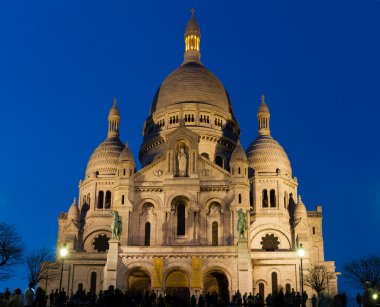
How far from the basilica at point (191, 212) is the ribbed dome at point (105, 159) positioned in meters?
0.15

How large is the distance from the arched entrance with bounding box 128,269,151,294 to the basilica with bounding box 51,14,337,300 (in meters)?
0.11

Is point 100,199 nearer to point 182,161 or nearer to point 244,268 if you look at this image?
point 182,161

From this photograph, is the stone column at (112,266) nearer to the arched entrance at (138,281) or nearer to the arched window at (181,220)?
the arched entrance at (138,281)

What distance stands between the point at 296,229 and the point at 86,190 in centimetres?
2840

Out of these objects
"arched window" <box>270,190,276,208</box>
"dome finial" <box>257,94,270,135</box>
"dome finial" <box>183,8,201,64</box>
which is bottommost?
"arched window" <box>270,190,276,208</box>

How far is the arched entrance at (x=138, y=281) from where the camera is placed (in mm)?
67438

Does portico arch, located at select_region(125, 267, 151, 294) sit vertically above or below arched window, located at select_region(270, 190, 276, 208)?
below

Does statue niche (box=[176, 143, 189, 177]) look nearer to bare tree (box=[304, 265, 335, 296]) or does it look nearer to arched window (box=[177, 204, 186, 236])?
arched window (box=[177, 204, 186, 236])

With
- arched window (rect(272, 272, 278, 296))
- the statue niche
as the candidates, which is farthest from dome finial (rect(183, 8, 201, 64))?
arched window (rect(272, 272, 278, 296))

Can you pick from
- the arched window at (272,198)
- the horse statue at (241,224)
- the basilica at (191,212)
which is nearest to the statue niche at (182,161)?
the basilica at (191,212)

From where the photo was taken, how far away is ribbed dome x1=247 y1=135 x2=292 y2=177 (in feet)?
270

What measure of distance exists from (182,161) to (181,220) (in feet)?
21.4

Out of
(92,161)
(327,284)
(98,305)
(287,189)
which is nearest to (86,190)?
(92,161)

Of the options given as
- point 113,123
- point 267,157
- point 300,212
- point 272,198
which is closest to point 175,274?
point 300,212
